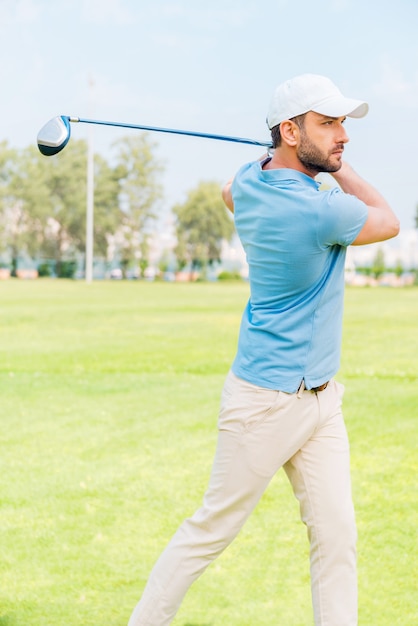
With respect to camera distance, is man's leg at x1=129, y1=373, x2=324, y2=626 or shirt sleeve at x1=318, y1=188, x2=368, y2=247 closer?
shirt sleeve at x1=318, y1=188, x2=368, y2=247

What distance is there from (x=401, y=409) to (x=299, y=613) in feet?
17.4

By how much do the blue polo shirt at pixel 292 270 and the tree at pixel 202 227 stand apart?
3036 inches

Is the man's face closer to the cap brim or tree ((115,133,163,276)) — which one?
the cap brim

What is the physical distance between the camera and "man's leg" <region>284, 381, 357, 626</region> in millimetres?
3309

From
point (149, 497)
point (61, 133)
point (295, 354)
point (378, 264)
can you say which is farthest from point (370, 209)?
point (378, 264)

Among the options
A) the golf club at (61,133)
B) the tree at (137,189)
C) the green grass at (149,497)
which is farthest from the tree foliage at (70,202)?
the golf club at (61,133)

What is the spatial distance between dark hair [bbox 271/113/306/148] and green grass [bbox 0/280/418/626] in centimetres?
211

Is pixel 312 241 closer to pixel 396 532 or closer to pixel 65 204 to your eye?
pixel 396 532

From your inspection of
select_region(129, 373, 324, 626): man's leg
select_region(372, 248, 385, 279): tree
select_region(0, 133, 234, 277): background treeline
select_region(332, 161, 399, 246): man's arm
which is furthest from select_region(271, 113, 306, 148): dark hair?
select_region(0, 133, 234, 277): background treeline

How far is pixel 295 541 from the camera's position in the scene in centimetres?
515

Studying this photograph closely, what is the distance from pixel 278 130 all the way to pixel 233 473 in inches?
47.4

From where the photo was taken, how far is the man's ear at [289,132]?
3137mm

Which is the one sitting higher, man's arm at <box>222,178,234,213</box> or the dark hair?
the dark hair

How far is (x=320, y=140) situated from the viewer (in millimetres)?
3133
